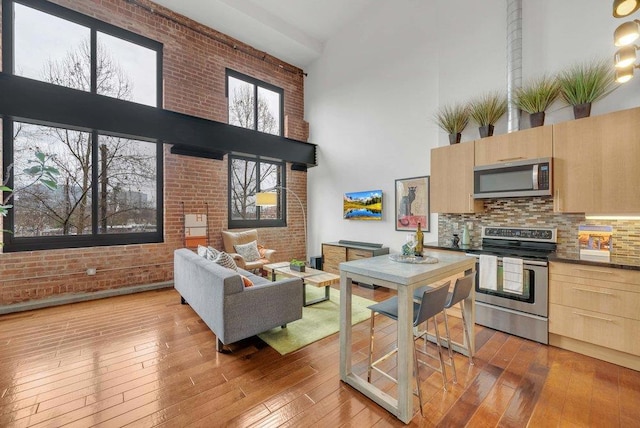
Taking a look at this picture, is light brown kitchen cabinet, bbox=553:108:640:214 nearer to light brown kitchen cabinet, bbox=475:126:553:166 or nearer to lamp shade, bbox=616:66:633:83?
light brown kitchen cabinet, bbox=475:126:553:166

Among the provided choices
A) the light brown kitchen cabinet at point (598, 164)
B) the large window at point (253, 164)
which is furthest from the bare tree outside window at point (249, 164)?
the light brown kitchen cabinet at point (598, 164)

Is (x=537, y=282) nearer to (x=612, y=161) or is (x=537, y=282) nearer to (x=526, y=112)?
(x=612, y=161)

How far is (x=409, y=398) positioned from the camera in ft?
5.82

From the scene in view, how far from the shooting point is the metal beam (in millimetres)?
3223

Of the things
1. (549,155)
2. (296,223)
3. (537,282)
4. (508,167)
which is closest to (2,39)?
(296,223)

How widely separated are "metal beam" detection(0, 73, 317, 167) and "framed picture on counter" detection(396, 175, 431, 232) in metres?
2.53

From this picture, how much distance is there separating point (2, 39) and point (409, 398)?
20.9 ft

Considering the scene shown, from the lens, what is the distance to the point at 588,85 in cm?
277

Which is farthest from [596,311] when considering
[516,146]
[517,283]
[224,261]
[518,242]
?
[224,261]

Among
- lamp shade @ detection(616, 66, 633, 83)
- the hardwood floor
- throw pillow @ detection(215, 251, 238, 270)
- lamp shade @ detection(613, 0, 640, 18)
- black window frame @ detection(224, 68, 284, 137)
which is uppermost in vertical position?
black window frame @ detection(224, 68, 284, 137)

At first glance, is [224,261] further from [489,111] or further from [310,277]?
[489,111]

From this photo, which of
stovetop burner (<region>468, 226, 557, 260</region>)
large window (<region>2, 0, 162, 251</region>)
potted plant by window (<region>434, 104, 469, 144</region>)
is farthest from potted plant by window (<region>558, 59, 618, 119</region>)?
large window (<region>2, 0, 162, 251</region>)

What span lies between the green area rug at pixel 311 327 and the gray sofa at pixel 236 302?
0.16 metres

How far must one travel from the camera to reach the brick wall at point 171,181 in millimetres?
3867
